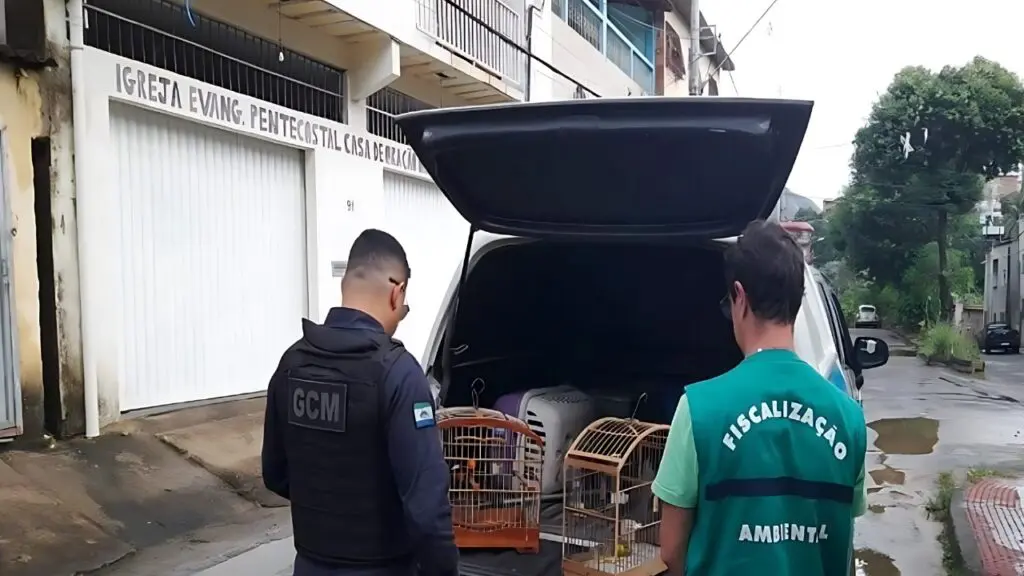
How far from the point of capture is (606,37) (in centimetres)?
1959

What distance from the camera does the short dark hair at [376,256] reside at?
2.57 m

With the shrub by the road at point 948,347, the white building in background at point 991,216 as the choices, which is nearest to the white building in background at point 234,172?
the shrub by the road at point 948,347

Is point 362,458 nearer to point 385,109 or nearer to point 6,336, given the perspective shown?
point 6,336

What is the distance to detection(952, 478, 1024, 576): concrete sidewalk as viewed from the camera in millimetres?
5125

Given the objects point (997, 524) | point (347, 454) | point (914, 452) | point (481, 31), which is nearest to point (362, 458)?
point (347, 454)

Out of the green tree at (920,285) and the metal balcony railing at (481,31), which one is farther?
the green tree at (920,285)

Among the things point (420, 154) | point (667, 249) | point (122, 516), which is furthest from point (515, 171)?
point (122, 516)

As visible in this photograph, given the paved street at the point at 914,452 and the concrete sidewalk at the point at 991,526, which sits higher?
the concrete sidewalk at the point at 991,526

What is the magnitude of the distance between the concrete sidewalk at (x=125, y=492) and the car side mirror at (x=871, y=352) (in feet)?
13.0

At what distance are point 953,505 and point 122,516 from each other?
19.4 feet

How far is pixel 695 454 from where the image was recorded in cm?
187

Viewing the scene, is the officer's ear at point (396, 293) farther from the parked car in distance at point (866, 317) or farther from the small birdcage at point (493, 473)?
the parked car in distance at point (866, 317)

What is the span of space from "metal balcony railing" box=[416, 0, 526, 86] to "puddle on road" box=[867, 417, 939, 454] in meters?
7.14

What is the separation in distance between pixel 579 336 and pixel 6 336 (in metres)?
4.24
